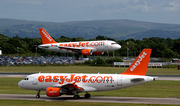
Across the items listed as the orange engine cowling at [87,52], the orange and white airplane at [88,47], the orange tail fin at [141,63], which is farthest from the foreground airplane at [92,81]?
the orange and white airplane at [88,47]

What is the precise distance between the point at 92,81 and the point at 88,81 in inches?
23.1

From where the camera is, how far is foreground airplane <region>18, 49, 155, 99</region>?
39938 millimetres

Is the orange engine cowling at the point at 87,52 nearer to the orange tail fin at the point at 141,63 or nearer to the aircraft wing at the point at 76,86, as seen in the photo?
the aircraft wing at the point at 76,86

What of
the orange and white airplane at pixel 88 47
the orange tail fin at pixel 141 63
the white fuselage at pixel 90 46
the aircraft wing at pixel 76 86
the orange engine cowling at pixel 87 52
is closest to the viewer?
the aircraft wing at pixel 76 86

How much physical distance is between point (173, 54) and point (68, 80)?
12029 centimetres

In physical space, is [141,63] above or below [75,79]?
above

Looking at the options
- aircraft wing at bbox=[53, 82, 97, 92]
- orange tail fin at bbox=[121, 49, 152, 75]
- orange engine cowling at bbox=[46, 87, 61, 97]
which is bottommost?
orange engine cowling at bbox=[46, 87, 61, 97]

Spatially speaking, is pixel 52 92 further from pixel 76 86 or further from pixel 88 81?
pixel 88 81

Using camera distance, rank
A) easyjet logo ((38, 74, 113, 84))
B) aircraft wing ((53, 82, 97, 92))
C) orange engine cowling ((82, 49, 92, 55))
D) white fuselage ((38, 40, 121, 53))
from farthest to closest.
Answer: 1. white fuselage ((38, 40, 121, 53))
2. orange engine cowling ((82, 49, 92, 55))
3. easyjet logo ((38, 74, 113, 84))
4. aircraft wing ((53, 82, 97, 92))

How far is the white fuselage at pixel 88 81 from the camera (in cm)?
4016

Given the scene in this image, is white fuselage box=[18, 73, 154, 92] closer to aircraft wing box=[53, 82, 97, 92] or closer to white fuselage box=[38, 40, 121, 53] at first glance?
aircraft wing box=[53, 82, 97, 92]

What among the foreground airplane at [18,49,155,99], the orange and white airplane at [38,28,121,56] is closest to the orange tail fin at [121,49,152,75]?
the foreground airplane at [18,49,155,99]

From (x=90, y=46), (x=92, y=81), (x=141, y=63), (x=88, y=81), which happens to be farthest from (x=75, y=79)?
(x=90, y=46)

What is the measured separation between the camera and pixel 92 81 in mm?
40906
